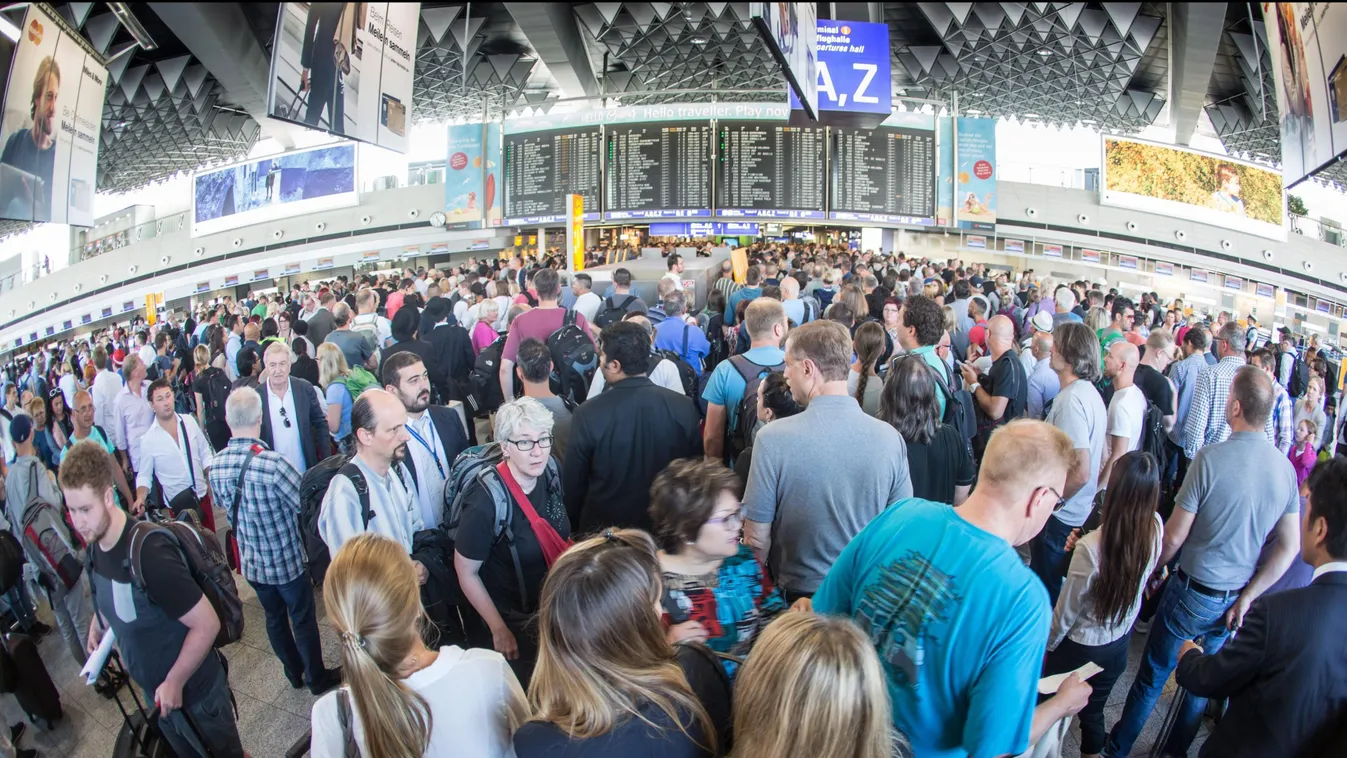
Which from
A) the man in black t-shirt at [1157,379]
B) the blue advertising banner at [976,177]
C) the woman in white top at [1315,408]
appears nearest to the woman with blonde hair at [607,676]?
the man in black t-shirt at [1157,379]

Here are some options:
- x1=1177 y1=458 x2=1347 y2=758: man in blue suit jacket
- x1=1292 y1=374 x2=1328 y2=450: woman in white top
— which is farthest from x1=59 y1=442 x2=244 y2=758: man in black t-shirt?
x1=1292 y1=374 x2=1328 y2=450: woman in white top

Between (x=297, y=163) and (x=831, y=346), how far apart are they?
21.5m

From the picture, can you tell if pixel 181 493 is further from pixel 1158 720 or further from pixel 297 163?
pixel 297 163

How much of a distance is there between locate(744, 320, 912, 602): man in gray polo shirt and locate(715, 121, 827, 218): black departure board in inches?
551

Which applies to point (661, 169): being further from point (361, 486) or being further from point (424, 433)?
point (361, 486)

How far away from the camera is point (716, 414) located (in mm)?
3438

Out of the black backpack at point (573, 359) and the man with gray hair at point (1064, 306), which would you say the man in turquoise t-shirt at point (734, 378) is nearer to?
the black backpack at point (573, 359)

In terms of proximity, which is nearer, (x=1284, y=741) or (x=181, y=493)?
(x=1284, y=741)

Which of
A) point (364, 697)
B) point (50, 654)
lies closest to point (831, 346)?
point (364, 697)

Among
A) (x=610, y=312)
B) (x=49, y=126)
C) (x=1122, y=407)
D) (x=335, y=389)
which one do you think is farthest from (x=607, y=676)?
(x=49, y=126)

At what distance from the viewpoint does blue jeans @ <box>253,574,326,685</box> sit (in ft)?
9.87

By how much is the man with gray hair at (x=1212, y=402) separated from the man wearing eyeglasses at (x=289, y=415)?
16.3 ft

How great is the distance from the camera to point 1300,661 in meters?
1.65

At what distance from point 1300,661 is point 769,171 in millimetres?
14898
